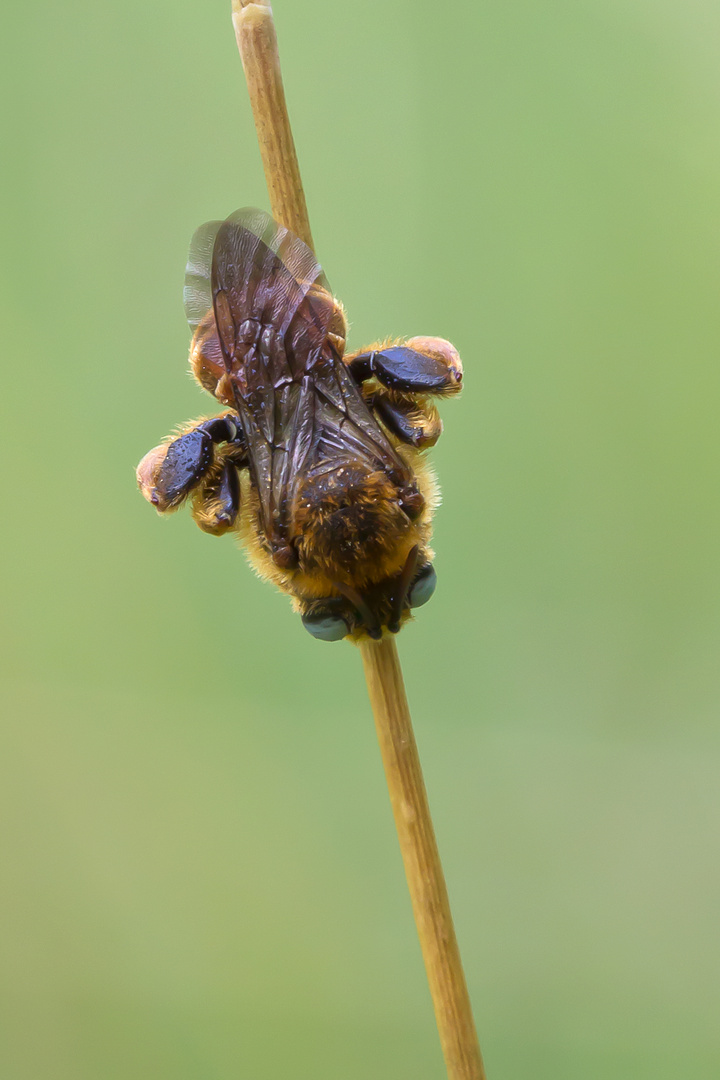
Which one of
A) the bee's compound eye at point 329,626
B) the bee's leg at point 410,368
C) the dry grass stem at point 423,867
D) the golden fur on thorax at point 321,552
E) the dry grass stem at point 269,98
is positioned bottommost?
the dry grass stem at point 423,867

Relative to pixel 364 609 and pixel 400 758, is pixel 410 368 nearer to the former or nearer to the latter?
pixel 364 609

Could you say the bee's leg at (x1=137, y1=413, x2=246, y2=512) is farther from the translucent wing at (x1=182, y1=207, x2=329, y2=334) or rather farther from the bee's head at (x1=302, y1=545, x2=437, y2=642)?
the bee's head at (x1=302, y1=545, x2=437, y2=642)

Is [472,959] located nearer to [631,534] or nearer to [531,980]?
[531,980]

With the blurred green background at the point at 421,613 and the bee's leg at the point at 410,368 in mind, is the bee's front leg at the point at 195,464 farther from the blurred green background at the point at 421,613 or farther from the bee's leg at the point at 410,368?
the blurred green background at the point at 421,613

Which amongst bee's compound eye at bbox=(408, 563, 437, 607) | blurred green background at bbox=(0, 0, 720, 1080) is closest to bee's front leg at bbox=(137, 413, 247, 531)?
bee's compound eye at bbox=(408, 563, 437, 607)

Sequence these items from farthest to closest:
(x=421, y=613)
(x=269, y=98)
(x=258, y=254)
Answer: (x=421, y=613) < (x=258, y=254) < (x=269, y=98)

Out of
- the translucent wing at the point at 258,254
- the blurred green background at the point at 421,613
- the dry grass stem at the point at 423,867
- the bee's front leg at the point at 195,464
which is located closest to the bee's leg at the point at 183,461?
the bee's front leg at the point at 195,464

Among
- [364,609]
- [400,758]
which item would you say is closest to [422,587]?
[364,609]

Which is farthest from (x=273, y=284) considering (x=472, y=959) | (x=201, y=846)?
(x=472, y=959)

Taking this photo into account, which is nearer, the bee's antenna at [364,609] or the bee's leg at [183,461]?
the bee's antenna at [364,609]
